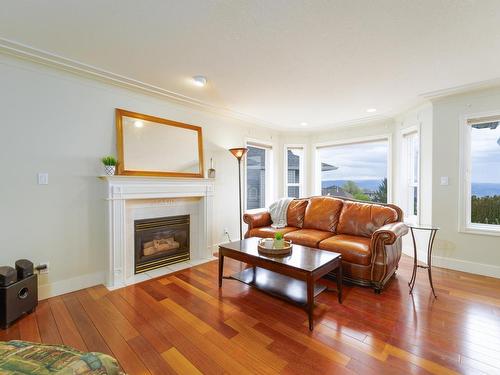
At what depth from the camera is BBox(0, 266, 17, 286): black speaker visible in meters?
1.98

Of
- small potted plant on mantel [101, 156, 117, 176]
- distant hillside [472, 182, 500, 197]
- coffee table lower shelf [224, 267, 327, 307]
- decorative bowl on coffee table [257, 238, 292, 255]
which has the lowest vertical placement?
coffee table lower shelf [224, 267, 327, 307]

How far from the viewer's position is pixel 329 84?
3.01 m

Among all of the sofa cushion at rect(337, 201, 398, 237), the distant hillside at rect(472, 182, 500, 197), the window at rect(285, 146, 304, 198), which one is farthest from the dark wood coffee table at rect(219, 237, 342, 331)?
the window at rect(285, 146, 304, 198)

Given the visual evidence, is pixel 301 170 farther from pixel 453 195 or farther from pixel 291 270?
pixel 291 270

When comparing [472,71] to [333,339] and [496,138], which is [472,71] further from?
[333,339]

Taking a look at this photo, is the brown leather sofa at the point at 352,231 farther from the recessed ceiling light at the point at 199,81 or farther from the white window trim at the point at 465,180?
the recessed ceiling light at the point at 199,81

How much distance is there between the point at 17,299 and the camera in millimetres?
2072

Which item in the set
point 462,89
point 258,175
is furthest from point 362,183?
point 462,89

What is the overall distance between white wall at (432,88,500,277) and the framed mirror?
3477 mm

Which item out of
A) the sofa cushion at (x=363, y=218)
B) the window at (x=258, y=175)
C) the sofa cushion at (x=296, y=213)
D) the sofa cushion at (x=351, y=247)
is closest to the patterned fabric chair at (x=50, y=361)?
the sofa cushion at (x=351, y=247)

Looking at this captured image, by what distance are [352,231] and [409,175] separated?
5.68 ft

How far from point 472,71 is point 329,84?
151 cm

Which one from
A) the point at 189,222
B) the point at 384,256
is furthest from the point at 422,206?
the point at 189,222

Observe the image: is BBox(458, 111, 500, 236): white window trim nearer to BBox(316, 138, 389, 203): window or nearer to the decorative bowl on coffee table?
BBox(316, 138, 389, 203): window
